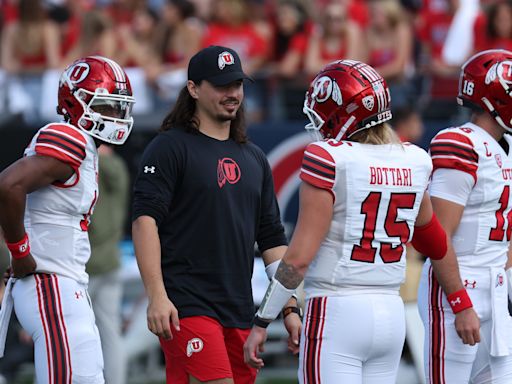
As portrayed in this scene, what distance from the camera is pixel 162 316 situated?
196 inches

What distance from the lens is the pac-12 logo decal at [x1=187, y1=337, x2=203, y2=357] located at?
16.9ft

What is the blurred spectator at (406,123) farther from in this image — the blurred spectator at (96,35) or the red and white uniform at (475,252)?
the red and white uniform at (475,252)

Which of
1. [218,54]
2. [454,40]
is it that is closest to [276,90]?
[454,40]

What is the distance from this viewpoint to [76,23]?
12.3 metres

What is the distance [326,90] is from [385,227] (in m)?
0.67

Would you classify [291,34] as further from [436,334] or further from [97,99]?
[436,334]

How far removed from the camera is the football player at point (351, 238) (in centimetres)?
471

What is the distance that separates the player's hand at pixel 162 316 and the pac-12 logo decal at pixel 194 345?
163 mm

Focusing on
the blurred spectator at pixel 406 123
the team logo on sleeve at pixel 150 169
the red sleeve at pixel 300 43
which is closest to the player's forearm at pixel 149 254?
the team logo on sleeve at pixel 150 169

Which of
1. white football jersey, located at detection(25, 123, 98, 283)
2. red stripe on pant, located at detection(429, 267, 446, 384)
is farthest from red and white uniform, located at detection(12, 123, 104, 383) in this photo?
red stripe on pant, located at detection(429, 267, 446, 384)

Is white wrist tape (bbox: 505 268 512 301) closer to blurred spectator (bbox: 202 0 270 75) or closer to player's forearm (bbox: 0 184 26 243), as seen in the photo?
player's forearm (bbox: 0 184 26 243)

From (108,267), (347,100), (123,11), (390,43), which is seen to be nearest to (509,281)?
(347,100)

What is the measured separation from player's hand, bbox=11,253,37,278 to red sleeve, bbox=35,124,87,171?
1.60 ft

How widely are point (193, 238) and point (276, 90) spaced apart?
6091mm
